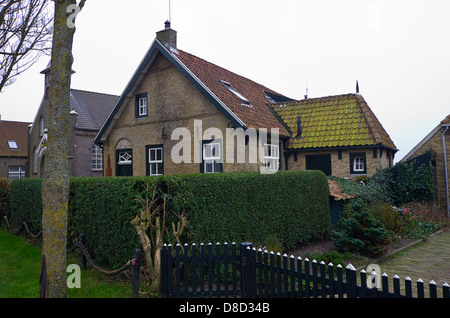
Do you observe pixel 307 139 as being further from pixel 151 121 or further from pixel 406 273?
pixel 406 273

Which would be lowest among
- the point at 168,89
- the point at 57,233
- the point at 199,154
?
the point at 57,233

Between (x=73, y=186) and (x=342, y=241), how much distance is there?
755 cm

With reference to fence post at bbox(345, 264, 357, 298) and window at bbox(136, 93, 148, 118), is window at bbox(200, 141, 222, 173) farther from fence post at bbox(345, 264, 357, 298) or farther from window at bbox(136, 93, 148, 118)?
fence post at bbox(345, 264, 357, 298)

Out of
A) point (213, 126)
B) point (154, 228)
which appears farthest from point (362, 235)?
point (213, 126)

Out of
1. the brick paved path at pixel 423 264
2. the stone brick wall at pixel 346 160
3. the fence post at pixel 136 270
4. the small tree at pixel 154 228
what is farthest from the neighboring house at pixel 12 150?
the brick paved path at pixel 423 264

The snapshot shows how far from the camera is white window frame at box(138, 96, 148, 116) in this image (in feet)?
59.7

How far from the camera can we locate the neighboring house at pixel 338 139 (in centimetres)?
1673

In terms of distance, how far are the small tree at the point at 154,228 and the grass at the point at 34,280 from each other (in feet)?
2.29

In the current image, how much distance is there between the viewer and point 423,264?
28.5 feet

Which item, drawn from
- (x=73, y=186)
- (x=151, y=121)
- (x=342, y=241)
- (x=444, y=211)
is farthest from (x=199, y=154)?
(x=444, y=211)

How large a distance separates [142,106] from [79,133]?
1227 centimetres

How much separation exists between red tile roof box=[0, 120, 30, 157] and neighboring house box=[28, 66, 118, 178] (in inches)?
432

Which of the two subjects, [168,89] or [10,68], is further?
[168,89]

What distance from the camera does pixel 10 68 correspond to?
538 inches
